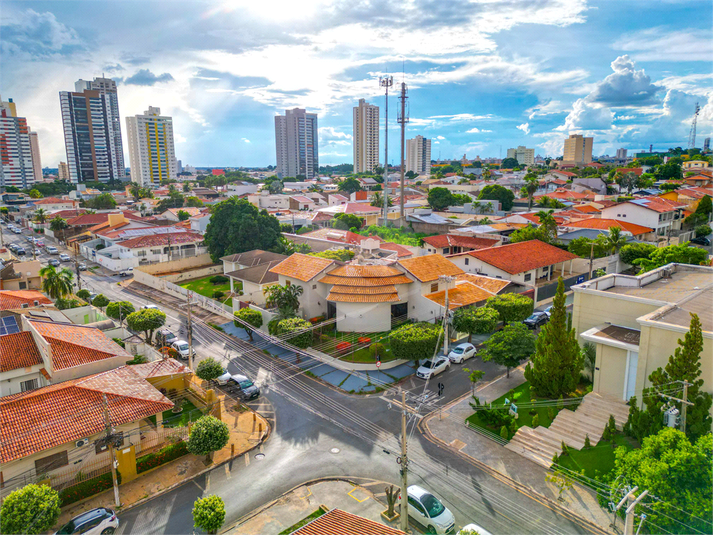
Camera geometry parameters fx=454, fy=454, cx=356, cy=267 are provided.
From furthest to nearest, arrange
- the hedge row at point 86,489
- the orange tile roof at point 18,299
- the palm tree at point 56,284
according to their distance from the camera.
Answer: the palm tree at point 56,284 < the orange tile roof at point 18,299 < the hedge row at point 86,489

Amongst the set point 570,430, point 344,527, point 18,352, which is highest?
point 18,352

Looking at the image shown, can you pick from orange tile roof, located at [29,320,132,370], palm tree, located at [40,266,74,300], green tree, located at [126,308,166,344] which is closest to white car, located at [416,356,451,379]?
orange tile roof, located at [29,320,132,370]

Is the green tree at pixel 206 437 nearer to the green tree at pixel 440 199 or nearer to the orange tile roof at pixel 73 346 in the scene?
the orange tile roof at pixel 73 346

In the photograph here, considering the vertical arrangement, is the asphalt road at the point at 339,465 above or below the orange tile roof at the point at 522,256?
below

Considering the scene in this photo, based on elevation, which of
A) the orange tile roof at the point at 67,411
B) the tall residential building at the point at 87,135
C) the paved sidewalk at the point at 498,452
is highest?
the tall residential building at the point at 87,135

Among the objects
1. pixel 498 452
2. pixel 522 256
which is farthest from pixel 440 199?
pixel 498 452

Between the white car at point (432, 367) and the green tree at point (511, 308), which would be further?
the green tree at point (511, 308)

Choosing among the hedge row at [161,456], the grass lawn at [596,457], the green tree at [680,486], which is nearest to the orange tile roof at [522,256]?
the grass lawn at [596,457]

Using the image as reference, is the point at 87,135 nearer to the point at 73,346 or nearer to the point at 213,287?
the point at 213,287
